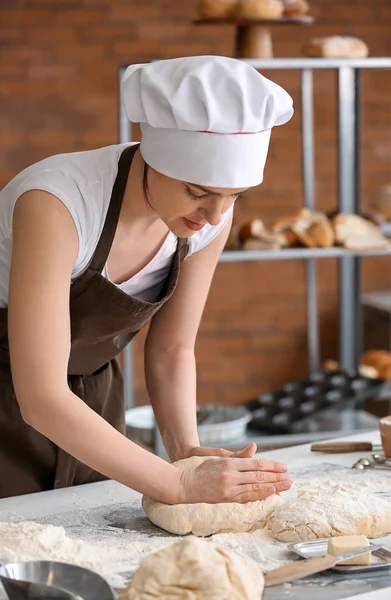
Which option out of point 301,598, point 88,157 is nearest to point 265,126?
point 88,157

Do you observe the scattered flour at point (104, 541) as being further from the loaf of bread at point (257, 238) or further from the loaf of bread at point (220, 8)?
the loaf of bread at point (220, 8)

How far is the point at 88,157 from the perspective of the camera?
166cm

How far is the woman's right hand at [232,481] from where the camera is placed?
1.50 metres

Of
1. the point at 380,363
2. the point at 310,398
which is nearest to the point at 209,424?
the point at 310,398

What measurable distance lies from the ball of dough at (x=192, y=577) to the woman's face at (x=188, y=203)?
58 cm

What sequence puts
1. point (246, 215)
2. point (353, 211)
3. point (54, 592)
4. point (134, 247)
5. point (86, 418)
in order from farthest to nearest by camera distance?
point (246, 215) → point (353, 211) → point (134, 247) → point (86, 418) → point (54, 592)

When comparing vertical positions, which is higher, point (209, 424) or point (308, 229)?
point (308, 229)

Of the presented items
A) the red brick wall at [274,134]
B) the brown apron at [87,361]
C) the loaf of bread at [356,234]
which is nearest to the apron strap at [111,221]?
the brown apron at [87,361]

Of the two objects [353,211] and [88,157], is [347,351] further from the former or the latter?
[88,157]

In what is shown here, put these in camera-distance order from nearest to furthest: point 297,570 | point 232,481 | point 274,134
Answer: point 297,570
point 232,481
point 274,134

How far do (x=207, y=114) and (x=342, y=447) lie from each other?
0.81 meters

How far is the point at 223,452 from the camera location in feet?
5.38

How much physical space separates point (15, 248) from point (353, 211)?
215cm

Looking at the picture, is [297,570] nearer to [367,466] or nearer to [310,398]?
[367,466]
